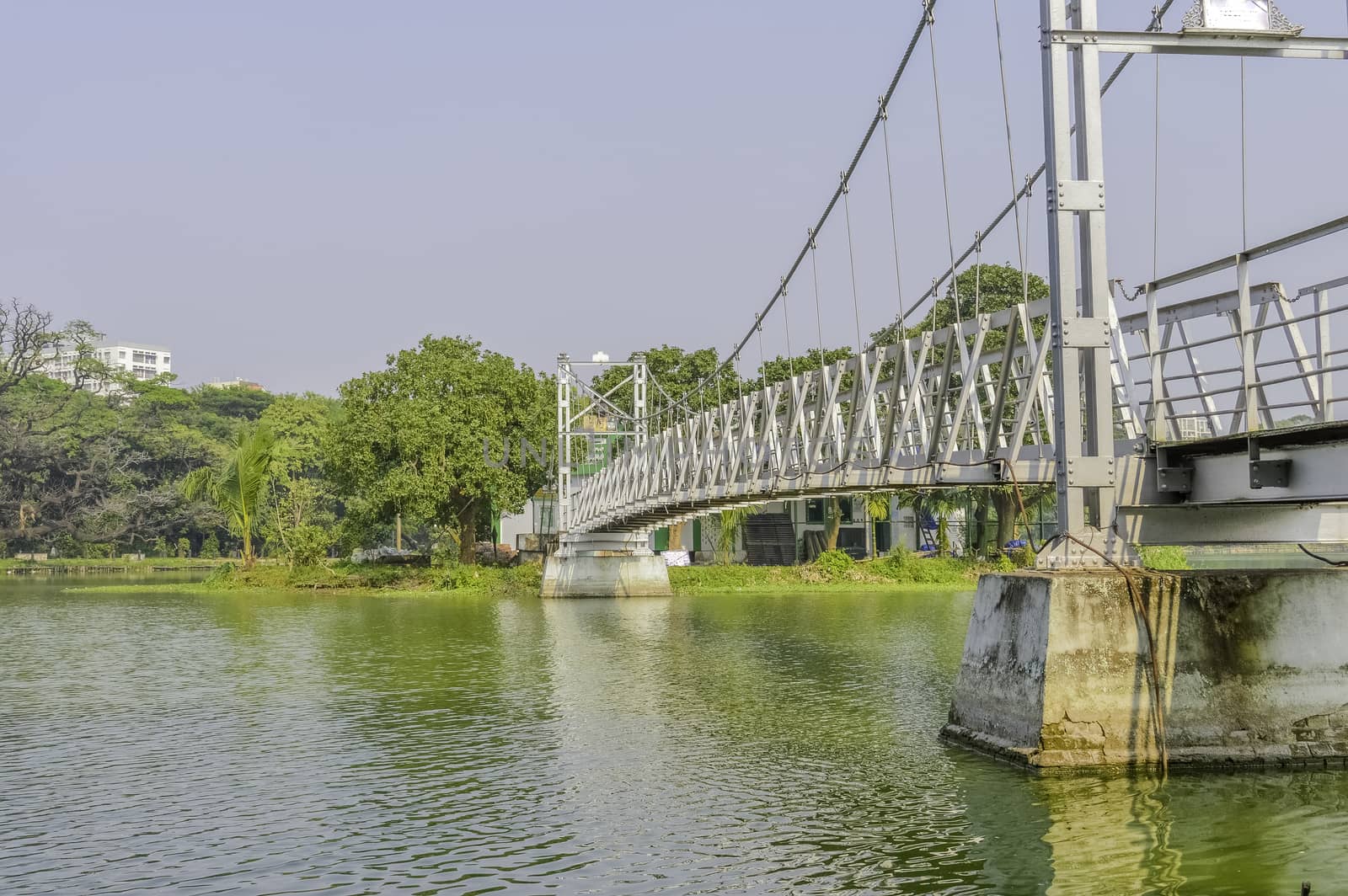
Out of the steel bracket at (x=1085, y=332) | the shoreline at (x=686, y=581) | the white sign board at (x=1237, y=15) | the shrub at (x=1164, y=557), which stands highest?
the white sign board at (x=1237, y=15)

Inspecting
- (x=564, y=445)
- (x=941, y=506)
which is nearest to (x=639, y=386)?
(x=564, y=445)

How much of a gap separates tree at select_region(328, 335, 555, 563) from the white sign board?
39.3 metres

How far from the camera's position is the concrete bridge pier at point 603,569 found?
46.2 m

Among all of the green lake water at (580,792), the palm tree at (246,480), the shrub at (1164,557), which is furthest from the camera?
the palm tree at (246,480)

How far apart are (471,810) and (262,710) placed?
7.54 metres

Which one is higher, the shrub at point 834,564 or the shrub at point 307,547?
the shrub at point 307,547

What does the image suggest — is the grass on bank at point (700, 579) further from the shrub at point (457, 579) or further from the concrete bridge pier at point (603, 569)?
the concrete bridge pier at point (603, 569)

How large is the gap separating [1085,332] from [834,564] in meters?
37.4

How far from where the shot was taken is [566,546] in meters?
47.2

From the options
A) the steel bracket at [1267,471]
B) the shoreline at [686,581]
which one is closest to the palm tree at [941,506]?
the shoreline at [686,581]

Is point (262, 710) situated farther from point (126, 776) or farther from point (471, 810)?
point (471, 810)

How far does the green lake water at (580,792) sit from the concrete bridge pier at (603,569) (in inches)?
835

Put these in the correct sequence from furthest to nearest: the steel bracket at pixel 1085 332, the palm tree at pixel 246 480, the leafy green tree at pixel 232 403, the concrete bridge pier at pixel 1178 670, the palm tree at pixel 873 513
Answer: the leafy green tree at pixel 232 403, the palm tree at pixel 246 480, the palm tree at pixel 873 513, the steel bracket at pixel 1085 332, the concrete bridge pier at pixel 1178 670

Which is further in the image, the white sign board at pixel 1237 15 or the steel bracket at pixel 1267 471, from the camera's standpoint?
the white sign board at pixel 1237 15
